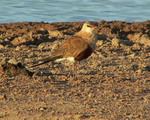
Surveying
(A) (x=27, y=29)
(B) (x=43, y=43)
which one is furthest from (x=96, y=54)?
(A) (x=27, y=29)

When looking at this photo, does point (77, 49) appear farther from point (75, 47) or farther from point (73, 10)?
point (73, 10)

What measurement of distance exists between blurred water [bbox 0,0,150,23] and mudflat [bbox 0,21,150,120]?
722 centimetres

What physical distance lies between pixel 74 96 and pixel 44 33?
5802 mm

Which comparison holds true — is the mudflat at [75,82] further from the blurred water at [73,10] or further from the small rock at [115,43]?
the blurred water at [73,10]

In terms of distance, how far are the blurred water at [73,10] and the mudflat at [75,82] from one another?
7220 mm

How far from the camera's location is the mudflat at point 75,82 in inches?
233

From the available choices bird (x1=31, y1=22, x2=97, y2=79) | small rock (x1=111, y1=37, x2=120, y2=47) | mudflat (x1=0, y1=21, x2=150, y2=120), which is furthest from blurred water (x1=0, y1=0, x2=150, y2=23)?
bird (x1=31, y1=22, x2=97, y2=79)

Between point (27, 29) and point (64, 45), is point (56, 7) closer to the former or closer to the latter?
point (27, 29)

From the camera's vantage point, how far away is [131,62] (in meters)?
9.21

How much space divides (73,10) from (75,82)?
13.6 m

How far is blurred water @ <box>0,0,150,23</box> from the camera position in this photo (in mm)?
18812

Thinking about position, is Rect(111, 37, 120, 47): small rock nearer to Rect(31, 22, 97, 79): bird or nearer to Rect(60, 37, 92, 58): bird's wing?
Rect(31, 22, 97, 79): bird

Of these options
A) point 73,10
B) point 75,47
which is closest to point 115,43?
point 75,47

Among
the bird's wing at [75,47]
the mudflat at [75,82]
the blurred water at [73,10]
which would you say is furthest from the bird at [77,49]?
the blurred water at [73,10]
